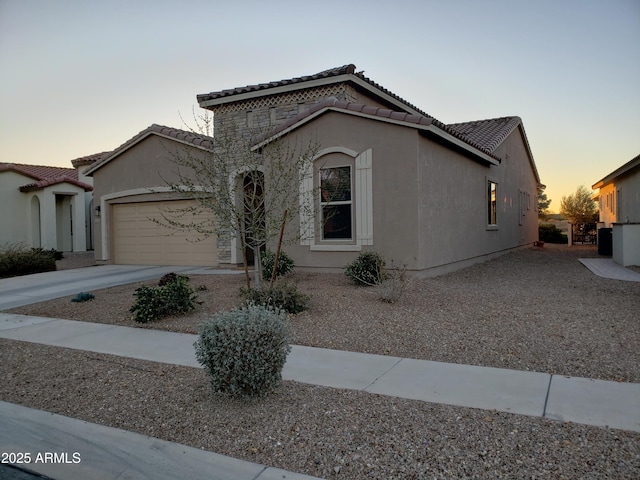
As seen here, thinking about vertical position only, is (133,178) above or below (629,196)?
above

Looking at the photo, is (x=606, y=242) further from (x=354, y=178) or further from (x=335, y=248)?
(x=335, y=248)

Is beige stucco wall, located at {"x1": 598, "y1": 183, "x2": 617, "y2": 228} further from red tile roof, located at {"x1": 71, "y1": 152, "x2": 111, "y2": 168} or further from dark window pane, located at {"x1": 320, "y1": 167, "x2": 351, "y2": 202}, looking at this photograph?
red tile roof, located at {"x1": 71, "y1": 152, "x2": 111, "y2": 168}

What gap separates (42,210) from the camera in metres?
23.2

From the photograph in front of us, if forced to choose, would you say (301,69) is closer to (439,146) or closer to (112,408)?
(439,146)

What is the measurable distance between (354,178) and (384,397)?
25.3 ft

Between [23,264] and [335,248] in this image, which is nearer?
[335,248]

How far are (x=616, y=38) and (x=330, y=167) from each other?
7423mm

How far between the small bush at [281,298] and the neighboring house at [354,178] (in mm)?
2122

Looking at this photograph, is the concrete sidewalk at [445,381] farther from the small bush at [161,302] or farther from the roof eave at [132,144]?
the roof eave at [132,144]

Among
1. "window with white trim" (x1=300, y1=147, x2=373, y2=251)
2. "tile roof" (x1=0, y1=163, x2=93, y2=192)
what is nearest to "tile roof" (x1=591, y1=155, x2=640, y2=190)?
"window with white trim" (x1=300, y1=147, x2=373, y2=251)

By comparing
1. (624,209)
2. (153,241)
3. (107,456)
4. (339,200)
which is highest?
(339,200)

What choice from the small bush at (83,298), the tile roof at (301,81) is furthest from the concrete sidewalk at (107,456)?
the tile roof at (301,81)

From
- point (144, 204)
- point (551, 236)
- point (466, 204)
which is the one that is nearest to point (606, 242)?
point (466, 204)

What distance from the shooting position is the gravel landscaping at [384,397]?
11.6 ft
